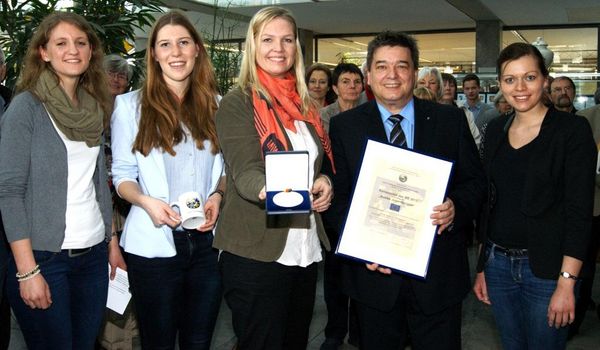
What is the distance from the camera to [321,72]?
5332 mm

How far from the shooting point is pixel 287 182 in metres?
1.83

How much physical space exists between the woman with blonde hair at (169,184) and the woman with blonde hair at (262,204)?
0.24 m

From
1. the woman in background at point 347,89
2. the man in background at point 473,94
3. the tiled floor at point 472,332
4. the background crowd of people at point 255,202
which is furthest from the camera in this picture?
the man in background at point 473,94

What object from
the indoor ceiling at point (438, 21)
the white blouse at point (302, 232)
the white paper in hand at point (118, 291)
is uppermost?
the indoor ceiling at point (438, 21)

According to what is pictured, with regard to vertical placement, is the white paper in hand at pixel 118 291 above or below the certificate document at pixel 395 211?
below

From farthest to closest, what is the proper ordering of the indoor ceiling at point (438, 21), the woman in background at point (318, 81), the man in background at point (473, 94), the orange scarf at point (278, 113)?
the indoor ceiling at point (438, 21) < the man in background at point (473, 94) < the woman in background at point (318, 81) < the orange scarf at point (278, 113)

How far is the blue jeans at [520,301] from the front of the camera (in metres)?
2.33

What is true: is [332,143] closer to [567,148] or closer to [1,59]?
Answer: [567,148]

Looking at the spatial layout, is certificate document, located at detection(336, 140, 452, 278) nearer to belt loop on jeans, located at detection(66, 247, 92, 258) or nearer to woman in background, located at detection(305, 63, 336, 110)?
belt loop on jeans, located at detection(66, 247, 92, 258)

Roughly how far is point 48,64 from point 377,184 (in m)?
1.35

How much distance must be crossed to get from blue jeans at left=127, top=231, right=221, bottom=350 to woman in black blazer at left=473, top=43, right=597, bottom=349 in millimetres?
1112

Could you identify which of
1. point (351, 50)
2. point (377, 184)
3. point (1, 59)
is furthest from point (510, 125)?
point (351, 50)

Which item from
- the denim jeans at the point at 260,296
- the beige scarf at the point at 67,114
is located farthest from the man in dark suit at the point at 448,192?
the beige scarf at the point at 67,114

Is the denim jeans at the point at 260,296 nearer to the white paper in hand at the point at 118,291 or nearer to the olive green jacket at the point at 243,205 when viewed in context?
the olive green jacket at the point at 243,205
